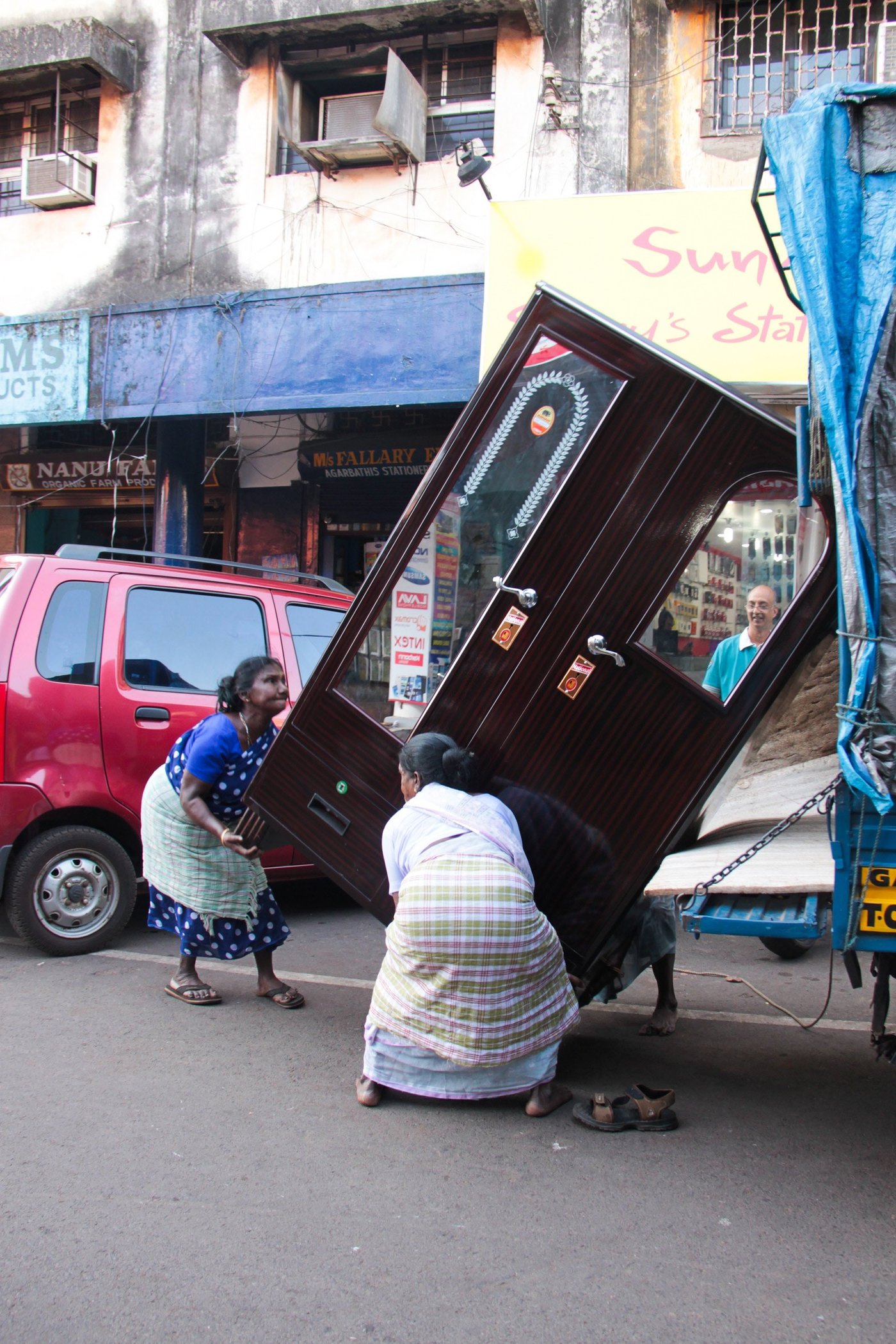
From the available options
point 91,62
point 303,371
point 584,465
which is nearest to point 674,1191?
point 584,465

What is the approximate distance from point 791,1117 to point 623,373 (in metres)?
2.47

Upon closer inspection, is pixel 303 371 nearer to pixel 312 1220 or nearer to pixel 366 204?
pixel 366 204

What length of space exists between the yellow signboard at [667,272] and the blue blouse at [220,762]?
3934mm

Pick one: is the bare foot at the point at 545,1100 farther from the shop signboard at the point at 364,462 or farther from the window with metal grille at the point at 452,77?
the window with metal grille at the point at 452,77

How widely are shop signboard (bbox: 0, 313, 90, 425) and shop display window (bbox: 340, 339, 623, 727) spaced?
6.99m

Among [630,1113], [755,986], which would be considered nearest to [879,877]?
[630,1113]

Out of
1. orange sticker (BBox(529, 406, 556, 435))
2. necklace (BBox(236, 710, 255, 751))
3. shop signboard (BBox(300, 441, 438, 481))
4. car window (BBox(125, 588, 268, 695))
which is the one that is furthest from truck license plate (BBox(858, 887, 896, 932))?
shop signboard (BBox(300, 441, 438, 481))

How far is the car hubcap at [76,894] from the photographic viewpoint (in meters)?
5.07

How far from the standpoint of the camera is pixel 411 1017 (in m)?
3.41

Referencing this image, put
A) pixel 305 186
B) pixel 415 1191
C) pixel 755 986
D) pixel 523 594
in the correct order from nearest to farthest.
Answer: pixel 415 1191
pixel 523 594
pixel 755 986
pixel 305 186

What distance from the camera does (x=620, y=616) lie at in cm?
351

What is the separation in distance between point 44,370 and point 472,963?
8.36 meters

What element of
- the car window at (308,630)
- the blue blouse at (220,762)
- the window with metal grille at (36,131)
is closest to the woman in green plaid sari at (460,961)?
the blue blouse at (220,762)

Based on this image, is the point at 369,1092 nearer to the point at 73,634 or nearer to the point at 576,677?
the point at 576,677
